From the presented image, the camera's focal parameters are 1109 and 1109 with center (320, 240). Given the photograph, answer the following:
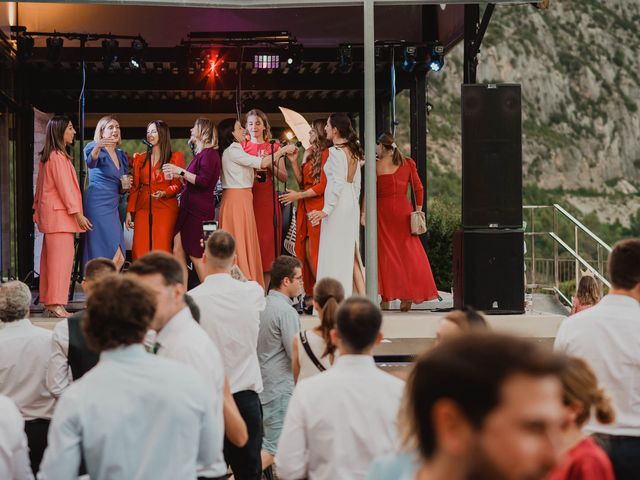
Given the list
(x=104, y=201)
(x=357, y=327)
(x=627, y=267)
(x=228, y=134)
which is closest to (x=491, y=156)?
(x=228, y=134)

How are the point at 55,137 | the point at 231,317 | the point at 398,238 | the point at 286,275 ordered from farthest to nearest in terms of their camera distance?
the point at 398,238 < the point at 55,137 < the point at 286,275 < the point at 231,317

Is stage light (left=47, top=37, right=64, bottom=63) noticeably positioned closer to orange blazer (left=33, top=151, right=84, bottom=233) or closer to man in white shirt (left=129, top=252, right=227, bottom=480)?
orange blazer (left=33, top=151, right=84, bottom=233)

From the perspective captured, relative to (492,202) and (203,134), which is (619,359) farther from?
(203,134)

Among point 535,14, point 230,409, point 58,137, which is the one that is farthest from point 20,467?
point 535,14

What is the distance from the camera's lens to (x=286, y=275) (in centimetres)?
586

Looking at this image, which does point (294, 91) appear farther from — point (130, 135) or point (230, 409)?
point (230, 409)

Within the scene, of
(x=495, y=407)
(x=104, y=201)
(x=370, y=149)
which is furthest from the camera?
(x=104, y=201)

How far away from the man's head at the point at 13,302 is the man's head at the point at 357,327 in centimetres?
182

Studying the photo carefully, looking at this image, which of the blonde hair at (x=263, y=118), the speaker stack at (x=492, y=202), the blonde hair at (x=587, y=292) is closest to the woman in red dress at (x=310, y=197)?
the blonde hair at (x=263, y=118)

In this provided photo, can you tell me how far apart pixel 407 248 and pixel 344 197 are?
832 millimetres

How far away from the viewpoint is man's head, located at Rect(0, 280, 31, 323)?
4758mm

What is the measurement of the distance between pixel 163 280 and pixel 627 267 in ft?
5.70

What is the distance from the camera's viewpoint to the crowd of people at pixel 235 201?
8414 mm

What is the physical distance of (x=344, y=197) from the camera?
855cm
